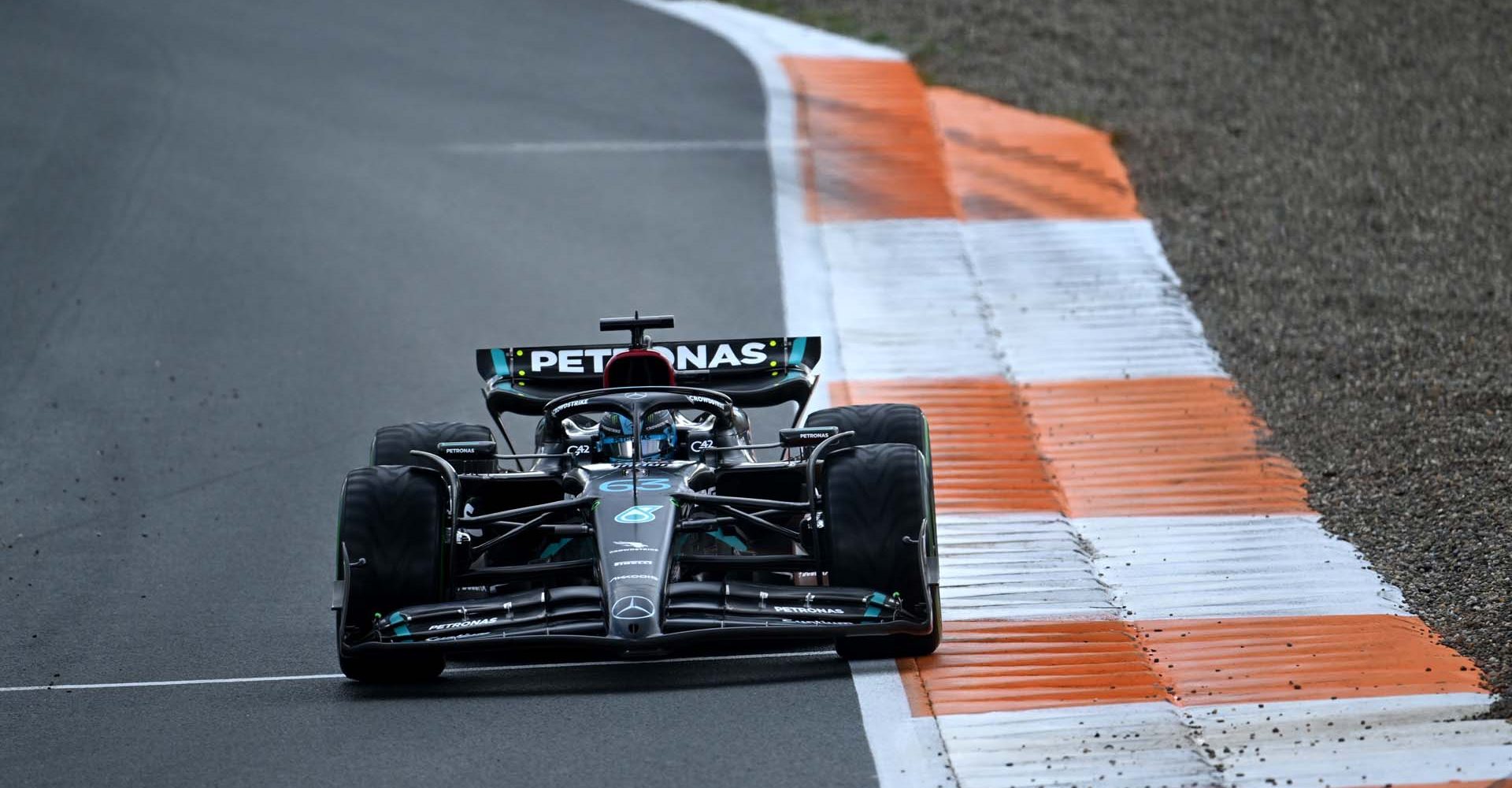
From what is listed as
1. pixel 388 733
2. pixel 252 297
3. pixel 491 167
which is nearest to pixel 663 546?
pixel 388 733

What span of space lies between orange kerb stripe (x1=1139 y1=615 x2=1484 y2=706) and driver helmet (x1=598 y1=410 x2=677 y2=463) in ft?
9.42

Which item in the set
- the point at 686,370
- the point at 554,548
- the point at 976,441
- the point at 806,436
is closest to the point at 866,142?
the point at 976,441

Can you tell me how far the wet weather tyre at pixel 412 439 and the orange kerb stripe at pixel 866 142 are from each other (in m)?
9.01

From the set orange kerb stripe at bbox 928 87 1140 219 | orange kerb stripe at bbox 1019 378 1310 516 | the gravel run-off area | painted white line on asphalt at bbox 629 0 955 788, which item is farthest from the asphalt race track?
the gravel run-off area

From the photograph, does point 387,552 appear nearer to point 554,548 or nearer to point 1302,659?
point 554,548

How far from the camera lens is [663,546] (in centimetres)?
941

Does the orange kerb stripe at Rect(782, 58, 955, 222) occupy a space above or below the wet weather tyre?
below

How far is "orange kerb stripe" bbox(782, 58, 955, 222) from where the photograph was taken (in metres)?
19.9

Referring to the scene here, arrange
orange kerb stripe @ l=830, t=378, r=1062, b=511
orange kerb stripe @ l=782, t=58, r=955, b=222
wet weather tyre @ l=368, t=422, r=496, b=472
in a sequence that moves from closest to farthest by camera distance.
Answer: wet weather tyre @ l=368, t=422, r=496, b=472 < orange kerb stripe @ l=830, t=378, r=1062, b=511 < orange kerb stripe @ l=782, t=58, r=955, b=222

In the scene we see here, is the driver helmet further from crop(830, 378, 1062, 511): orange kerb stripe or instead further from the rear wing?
crop(830, 378, 1062, 511): orange kerb stripe

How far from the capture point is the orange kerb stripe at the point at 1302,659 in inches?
363

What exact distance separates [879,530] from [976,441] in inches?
197

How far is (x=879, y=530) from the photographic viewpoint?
955 centimetres

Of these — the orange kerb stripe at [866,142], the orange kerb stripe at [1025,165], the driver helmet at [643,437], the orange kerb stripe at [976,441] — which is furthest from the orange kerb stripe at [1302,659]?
the orange kerb stripe at [866,142]
